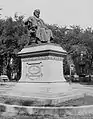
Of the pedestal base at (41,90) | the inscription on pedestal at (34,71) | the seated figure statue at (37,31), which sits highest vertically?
the seated figure statue at (37,31)

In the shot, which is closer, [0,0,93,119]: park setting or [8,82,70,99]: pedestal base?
[0,0,93,119]: park setting

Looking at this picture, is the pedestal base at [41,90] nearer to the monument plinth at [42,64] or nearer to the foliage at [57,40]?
the monument plinth at [42,64]

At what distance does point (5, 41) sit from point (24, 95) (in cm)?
2156

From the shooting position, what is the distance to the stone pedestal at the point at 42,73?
7602mm

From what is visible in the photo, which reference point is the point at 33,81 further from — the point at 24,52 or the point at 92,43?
the point at 92,43

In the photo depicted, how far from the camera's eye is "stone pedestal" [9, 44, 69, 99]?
24.9 ft

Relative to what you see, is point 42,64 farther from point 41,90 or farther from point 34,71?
point 41,90

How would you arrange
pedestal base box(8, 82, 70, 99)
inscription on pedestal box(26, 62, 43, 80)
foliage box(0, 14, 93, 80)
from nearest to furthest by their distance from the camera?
1. pedestal base box(8, 82, 70, 99)
2. inscription on pedestal box(26, 62, 43, 80)
3. foliage box(0, 14, 93, 80)

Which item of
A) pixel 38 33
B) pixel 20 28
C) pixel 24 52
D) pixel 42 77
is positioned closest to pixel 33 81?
pixel 42 77

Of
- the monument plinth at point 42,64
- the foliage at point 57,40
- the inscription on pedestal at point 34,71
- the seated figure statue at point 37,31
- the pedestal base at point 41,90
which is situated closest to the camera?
the pedestal base at point 41,90

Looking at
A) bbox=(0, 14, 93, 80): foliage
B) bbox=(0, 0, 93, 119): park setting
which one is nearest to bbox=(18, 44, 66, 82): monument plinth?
bbox=(0, 0, 93, 119): park setting

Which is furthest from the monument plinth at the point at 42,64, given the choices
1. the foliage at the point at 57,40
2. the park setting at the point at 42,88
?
the foliage at the point at 57,40

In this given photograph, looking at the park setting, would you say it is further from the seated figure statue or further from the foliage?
the foliage

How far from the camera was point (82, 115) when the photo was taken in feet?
18.5
